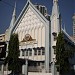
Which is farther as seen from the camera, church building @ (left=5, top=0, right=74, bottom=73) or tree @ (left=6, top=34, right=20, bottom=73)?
church building @ (left=5, top=0, right=74, bottom=73)

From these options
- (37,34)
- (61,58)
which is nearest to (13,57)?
(61,58)

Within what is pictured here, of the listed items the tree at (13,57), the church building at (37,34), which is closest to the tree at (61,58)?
the tree at (13,57)

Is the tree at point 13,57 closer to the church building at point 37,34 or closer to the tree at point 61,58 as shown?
the church building at point 37,34

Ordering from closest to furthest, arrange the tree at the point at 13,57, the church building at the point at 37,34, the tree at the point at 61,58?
the tree at the point at 61,58 < the tree at the point at 13,57 < the church building at the point at 37,34

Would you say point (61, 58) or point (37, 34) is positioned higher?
point (37, 34)

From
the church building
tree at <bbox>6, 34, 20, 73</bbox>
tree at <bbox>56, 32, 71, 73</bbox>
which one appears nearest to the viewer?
tree at <bbox>56, 32, 71, 73</bbox>

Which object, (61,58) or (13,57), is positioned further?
(13,57)

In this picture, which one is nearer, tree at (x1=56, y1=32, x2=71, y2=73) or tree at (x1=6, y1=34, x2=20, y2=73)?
tree at (x1=56, y1=32, x2=71, y2=73)

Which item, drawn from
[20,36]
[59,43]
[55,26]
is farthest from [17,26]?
[59,43]

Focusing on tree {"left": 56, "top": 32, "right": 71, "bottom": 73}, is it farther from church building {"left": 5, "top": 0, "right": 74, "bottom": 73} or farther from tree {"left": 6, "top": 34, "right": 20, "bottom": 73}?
church building {"left": 5, "top": 0, "right": 74, "bottom": 73}

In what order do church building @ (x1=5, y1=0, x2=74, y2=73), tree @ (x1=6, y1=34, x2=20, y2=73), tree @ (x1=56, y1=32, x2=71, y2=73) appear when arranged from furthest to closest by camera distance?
church building @ (x1=5, y1=0, x2=74, y2=73) < tree @ (x1=6, y1=34, x2=20, y2=73) < tree @ (x1=56, y1=32, x2=71, y2=73)

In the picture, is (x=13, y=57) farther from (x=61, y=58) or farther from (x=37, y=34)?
(x=37, y=34)

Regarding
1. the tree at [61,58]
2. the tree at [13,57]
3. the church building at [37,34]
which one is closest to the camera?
the tree at [61,58]

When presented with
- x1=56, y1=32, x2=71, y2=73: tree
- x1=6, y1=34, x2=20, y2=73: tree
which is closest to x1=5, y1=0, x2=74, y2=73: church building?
x1=6, y1=34, x2=20, y2=73: tree
